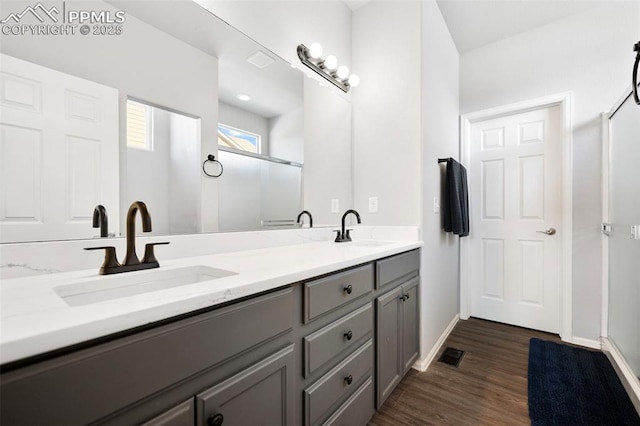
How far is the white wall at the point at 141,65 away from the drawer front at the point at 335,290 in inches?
24.5

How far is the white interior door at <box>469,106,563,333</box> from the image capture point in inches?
99.5

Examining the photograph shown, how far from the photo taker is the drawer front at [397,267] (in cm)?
143

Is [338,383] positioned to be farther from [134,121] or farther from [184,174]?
[134,121]

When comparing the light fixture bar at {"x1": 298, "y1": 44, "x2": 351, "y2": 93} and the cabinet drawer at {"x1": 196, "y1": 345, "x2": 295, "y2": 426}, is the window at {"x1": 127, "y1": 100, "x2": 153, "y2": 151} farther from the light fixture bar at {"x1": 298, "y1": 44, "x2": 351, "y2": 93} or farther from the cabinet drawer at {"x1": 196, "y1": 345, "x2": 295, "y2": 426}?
the light fixture bar at {"x1": 298, "y1": 44, "x2": 351, "y2": 93}

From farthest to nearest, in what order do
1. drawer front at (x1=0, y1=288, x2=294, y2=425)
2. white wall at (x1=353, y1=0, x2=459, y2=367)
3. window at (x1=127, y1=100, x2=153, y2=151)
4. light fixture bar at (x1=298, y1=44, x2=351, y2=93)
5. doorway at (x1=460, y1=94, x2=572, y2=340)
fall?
doorway at (x1=460, y1=94, x2=572, y2=340)
white wall at (x1=353, y1=0, x2=459, y2=367)
light fixture bar at (x1=298, y1=44, x2=351, y2=93)
window at (x1=127, y1=100, x2=153, y2=151)
drawer front at (x1=0, y1=288, x2=294, y2=425)

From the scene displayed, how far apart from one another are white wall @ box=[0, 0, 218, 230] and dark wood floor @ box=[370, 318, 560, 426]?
144 cm

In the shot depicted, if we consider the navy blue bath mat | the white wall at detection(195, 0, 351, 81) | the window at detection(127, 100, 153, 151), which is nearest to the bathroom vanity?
the window at detection(127, 100, 153, 151)

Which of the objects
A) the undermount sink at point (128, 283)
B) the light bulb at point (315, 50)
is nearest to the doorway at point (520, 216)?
the light bulb at point (315, 50)

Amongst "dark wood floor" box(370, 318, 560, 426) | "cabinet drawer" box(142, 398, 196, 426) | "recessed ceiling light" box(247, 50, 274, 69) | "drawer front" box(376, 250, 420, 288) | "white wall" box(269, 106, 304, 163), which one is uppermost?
"recessed ceiling light" box(247, 50, 274, 69)

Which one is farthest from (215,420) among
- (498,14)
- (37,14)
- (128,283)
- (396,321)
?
(498,14)

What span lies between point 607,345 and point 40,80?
3521 mm

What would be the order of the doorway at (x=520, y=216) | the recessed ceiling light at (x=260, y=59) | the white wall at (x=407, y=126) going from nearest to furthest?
the recessed ceiling light at (x=260, y=59)
the white wall at (x=407, y=126)
the doorway at (x=520, y=216)

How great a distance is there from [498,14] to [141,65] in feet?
9.14

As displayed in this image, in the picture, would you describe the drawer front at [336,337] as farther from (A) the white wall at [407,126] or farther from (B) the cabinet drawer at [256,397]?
(A) the white wall at [407,126]
